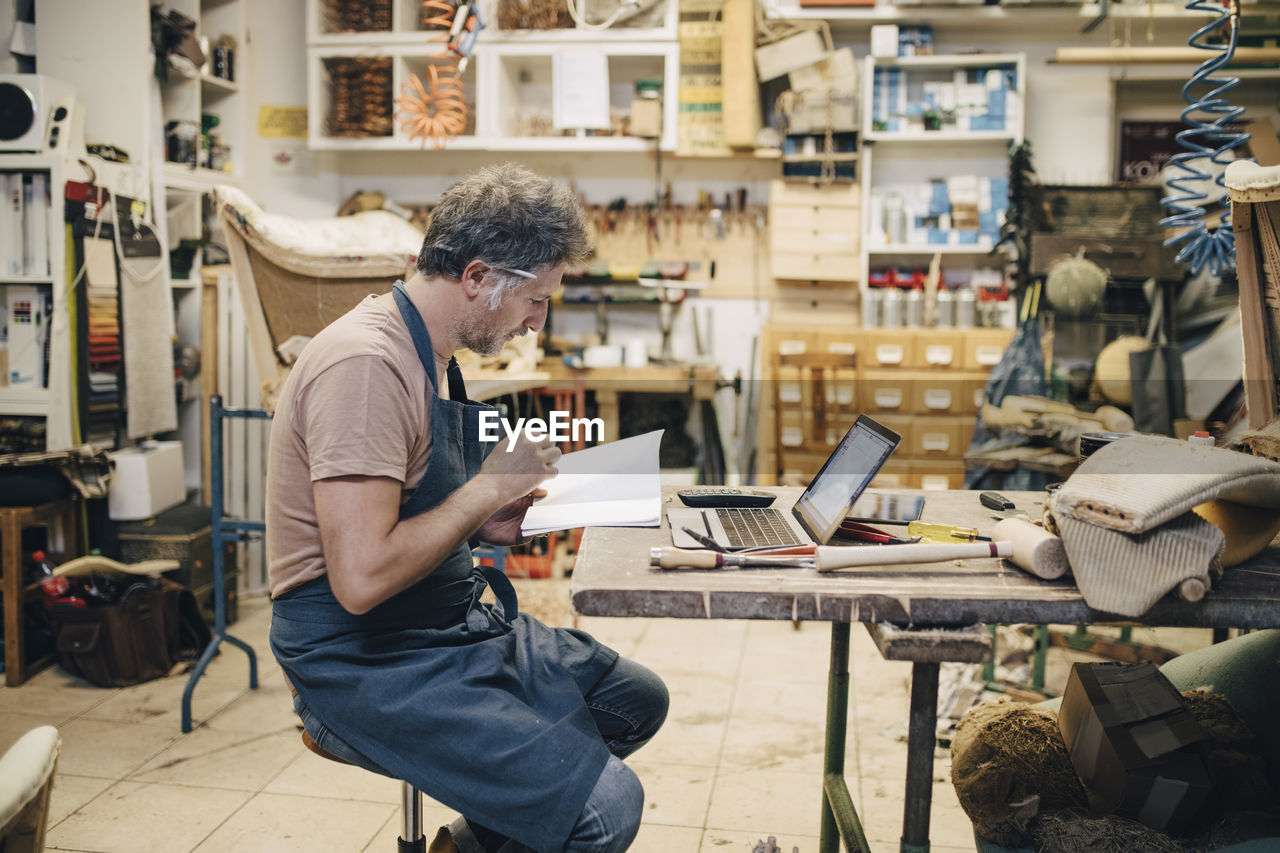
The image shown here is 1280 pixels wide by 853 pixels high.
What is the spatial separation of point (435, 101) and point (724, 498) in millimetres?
3565

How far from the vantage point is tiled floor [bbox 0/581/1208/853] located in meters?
2.39

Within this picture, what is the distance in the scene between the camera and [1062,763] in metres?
1.70

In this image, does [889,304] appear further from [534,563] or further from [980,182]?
[534,563]

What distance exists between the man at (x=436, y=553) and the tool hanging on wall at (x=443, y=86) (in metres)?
2.95

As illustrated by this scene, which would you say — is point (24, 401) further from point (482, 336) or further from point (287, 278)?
point (482, 336)

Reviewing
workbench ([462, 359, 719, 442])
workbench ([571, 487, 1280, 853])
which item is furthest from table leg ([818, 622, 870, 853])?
workbench ([462, 359, 719, 442])

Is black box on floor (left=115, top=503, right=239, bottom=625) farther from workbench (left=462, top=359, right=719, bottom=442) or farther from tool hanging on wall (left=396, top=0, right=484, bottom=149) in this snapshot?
tool hanging on wall (left=396, top=0, right=484, bottom=149)

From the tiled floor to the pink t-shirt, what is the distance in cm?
119

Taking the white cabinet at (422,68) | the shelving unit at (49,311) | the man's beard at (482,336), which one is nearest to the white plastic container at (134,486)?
the shelving unit at (49,311)

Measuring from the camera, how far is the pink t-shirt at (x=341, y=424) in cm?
135

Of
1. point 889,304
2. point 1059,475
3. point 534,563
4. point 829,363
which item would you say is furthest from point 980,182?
point 534,563

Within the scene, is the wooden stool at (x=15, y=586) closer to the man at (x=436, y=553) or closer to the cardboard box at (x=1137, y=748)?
the man at (x=436, y=553)

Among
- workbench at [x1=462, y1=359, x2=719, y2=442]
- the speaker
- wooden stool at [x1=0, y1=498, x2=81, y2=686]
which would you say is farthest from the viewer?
workbench at [x1=462, y1=359, x2=719, y2=442]

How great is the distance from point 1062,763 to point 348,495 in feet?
4.16
